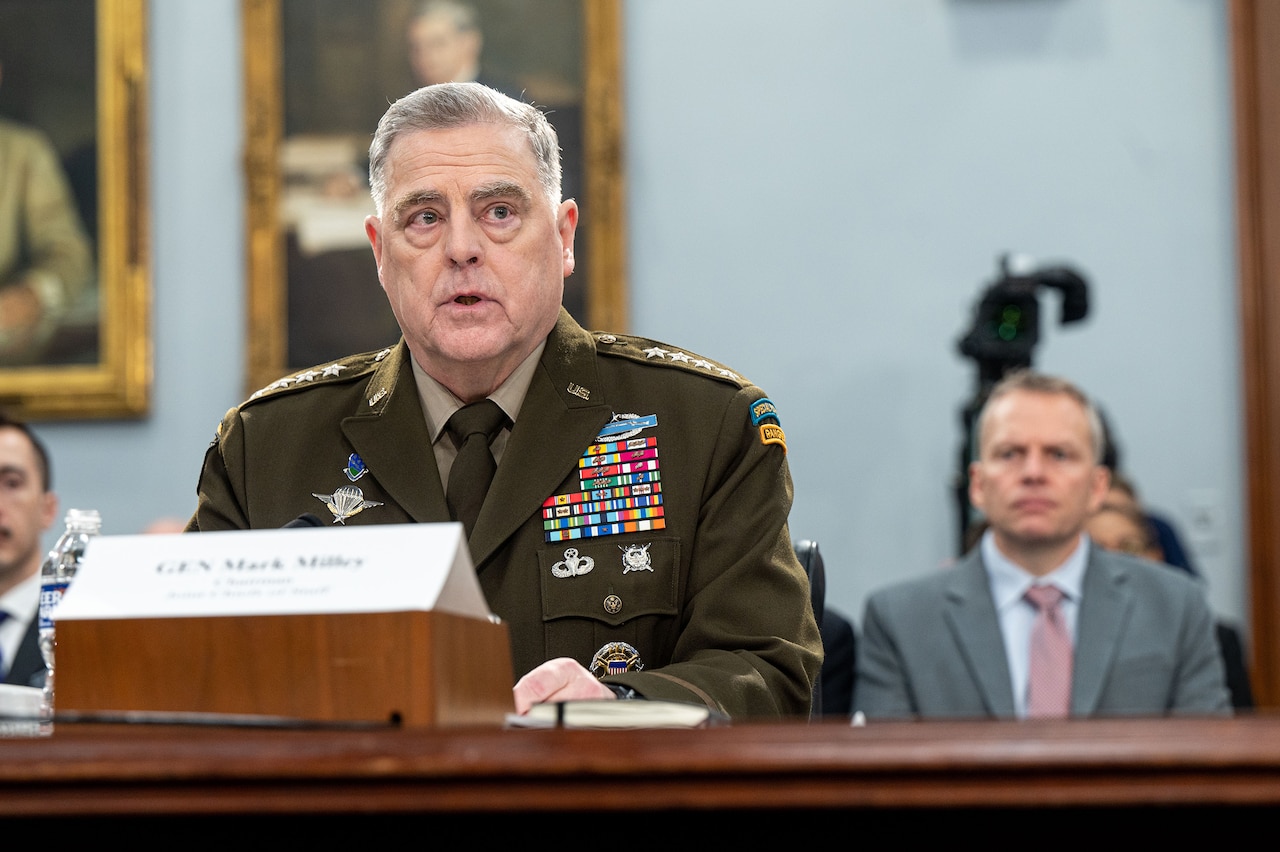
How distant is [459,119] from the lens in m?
2.20

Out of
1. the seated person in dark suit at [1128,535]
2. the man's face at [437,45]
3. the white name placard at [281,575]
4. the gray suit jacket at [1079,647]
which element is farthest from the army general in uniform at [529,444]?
the man's face at [437,45]

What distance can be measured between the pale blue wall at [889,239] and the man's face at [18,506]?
45.7 inches

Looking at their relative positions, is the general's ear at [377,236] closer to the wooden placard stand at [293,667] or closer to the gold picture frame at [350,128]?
the wooden placard stand at [293,667]

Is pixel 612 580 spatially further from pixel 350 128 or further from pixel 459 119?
pixel 350 128

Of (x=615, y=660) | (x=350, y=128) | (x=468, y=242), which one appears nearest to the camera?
(x=615, y=660)

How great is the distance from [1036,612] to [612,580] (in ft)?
6.88

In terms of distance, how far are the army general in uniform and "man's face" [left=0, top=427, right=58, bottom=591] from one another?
2.38m

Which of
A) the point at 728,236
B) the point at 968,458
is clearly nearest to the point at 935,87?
the point at 728,236

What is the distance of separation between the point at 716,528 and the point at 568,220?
1.84 feet

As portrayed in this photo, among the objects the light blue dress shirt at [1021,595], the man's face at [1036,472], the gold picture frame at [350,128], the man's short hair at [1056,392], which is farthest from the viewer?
the gold picture frame at [350,128]

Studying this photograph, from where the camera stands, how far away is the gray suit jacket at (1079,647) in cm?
371

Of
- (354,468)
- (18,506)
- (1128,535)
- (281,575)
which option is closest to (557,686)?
(281,575)

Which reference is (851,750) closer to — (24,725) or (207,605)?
(207,605)

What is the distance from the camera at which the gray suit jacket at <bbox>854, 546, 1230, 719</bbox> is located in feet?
12.2
